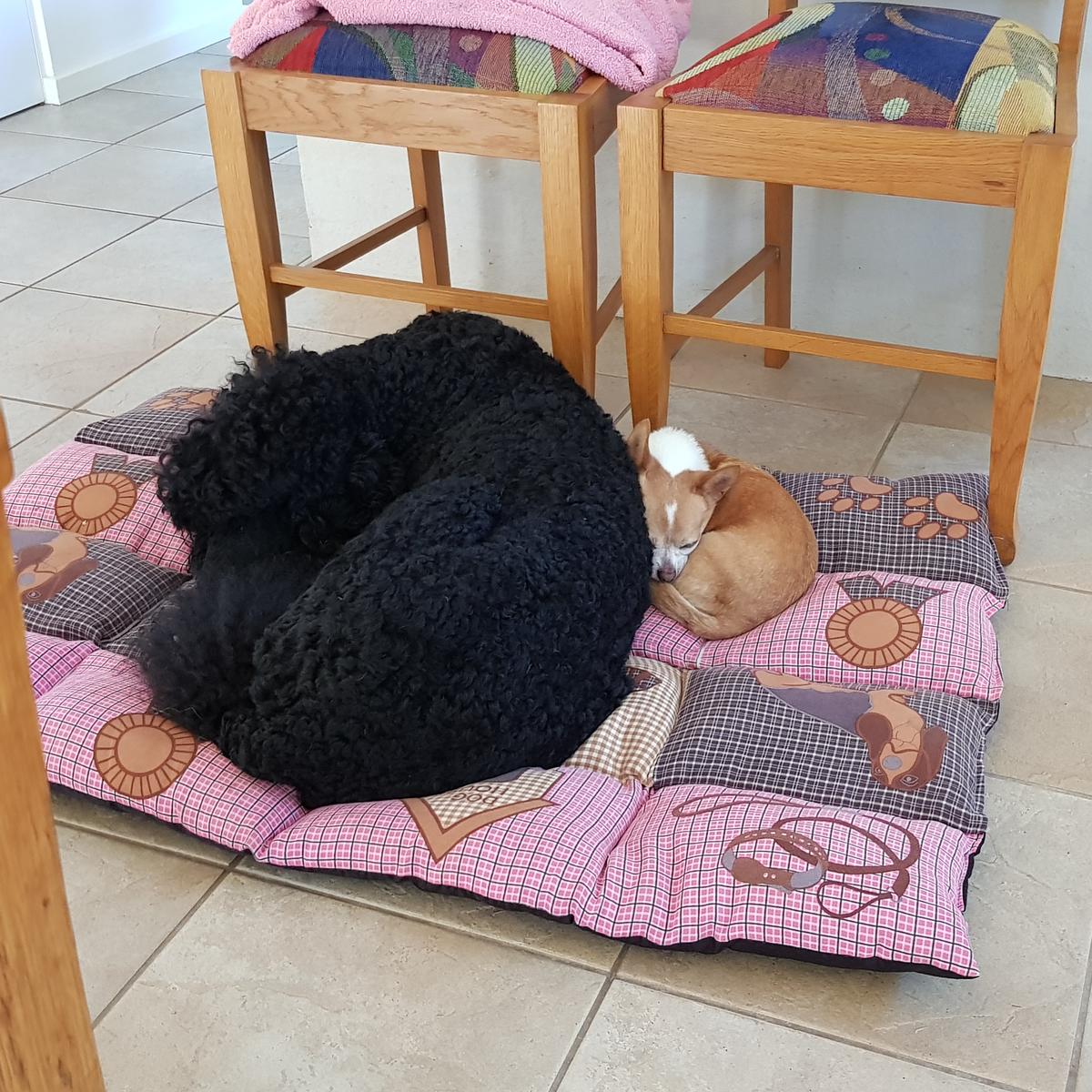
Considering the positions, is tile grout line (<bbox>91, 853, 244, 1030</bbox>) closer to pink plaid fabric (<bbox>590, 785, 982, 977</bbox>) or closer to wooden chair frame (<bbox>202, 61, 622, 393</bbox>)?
pink plaid fabric (<bbox>590, 785, 982, 977</bbox>)

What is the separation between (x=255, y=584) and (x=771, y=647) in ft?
1.90

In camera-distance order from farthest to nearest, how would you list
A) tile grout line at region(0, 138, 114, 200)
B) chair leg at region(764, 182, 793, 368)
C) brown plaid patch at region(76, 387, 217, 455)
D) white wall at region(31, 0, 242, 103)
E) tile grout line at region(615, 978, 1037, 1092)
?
white wall at region(31, 0, 242, 103) < tile grout line at region(0, 138, 114, 200) < chair leg at region(764, 182, 793, 368) < brown plaid patch at region(76, 387, 217, 455) < tile grout line at region(615, 978, 1037, 1092)

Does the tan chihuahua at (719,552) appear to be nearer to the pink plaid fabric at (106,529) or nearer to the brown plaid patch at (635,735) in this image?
the brown plaid patch at (635,735)

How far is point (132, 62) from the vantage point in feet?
13.6

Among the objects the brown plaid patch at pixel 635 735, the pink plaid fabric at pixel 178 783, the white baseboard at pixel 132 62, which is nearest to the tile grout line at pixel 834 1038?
the brown plaid patch at pixel 635 735

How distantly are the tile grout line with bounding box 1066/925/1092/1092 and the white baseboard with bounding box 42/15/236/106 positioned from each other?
3750 mm

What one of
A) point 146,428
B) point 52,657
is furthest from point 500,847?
point 146,428

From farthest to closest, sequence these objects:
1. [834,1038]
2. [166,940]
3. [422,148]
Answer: [422,148]
[166,940]
[834,1038]

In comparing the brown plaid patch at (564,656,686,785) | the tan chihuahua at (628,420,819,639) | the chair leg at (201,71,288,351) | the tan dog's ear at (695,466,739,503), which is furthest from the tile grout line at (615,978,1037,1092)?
the chair leg at (201,71,288,351)

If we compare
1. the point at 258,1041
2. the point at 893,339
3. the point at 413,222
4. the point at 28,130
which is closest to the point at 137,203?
the point at 28,130

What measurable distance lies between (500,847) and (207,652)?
350 millimetres

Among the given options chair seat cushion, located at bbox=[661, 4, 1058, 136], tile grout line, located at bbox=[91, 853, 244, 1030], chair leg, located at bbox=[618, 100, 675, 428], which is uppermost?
chair seat cushion, located at bbox=[661, 4, 1058, 136]

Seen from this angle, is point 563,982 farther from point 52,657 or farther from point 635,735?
point 52,657

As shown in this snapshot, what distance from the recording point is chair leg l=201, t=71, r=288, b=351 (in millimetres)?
1752
